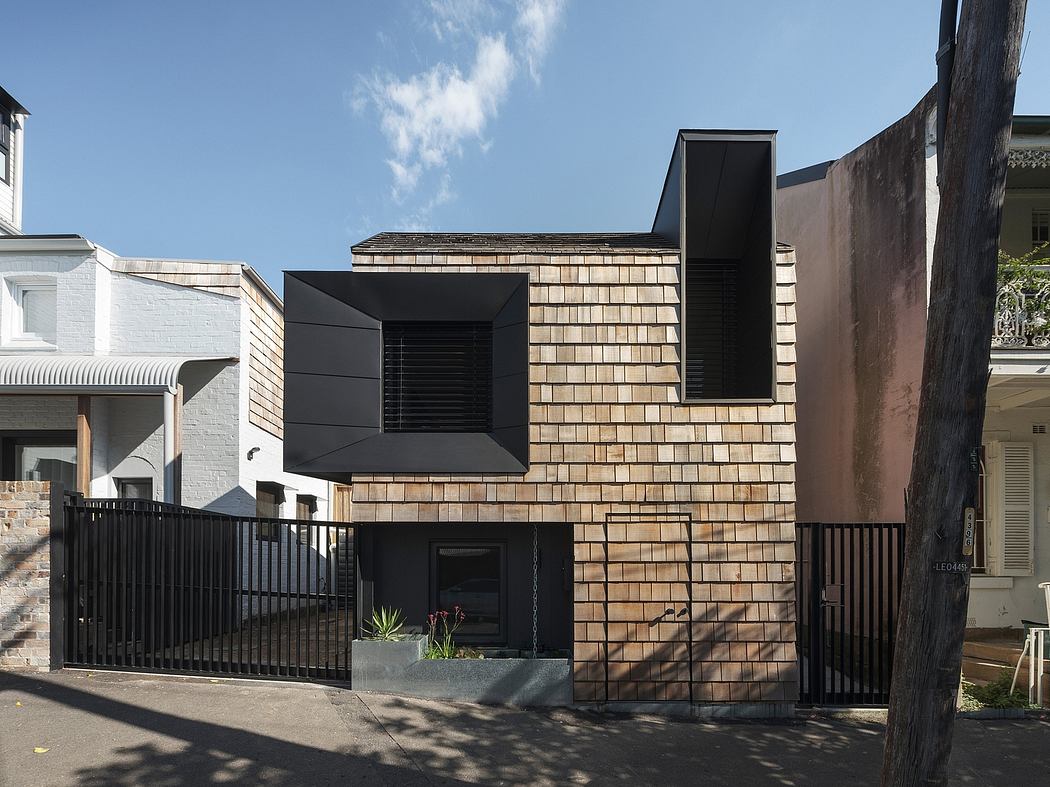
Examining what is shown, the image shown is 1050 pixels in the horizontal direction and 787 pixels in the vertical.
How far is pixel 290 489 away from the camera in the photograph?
47.7ft

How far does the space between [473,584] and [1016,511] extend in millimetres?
7635

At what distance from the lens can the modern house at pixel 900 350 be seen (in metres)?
8.87

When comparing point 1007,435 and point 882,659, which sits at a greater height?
point 1007,435

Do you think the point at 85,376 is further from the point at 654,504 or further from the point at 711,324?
the point at 711,324

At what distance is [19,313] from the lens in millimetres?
11859

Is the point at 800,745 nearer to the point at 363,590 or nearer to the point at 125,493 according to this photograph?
the point at 363,590


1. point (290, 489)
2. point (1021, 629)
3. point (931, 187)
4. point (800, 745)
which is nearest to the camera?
point (800, 745)

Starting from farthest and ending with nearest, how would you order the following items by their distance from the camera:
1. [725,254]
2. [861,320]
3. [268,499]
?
[268,499]
[861,320]
[725,254]

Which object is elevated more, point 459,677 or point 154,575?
point 154,575

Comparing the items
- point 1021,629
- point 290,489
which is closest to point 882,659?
point 1021,629

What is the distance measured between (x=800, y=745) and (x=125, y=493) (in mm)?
10332

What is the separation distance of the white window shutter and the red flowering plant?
7.45 metres

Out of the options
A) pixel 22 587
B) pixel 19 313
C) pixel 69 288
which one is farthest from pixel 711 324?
pixel 19 313

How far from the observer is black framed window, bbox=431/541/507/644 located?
860cm
